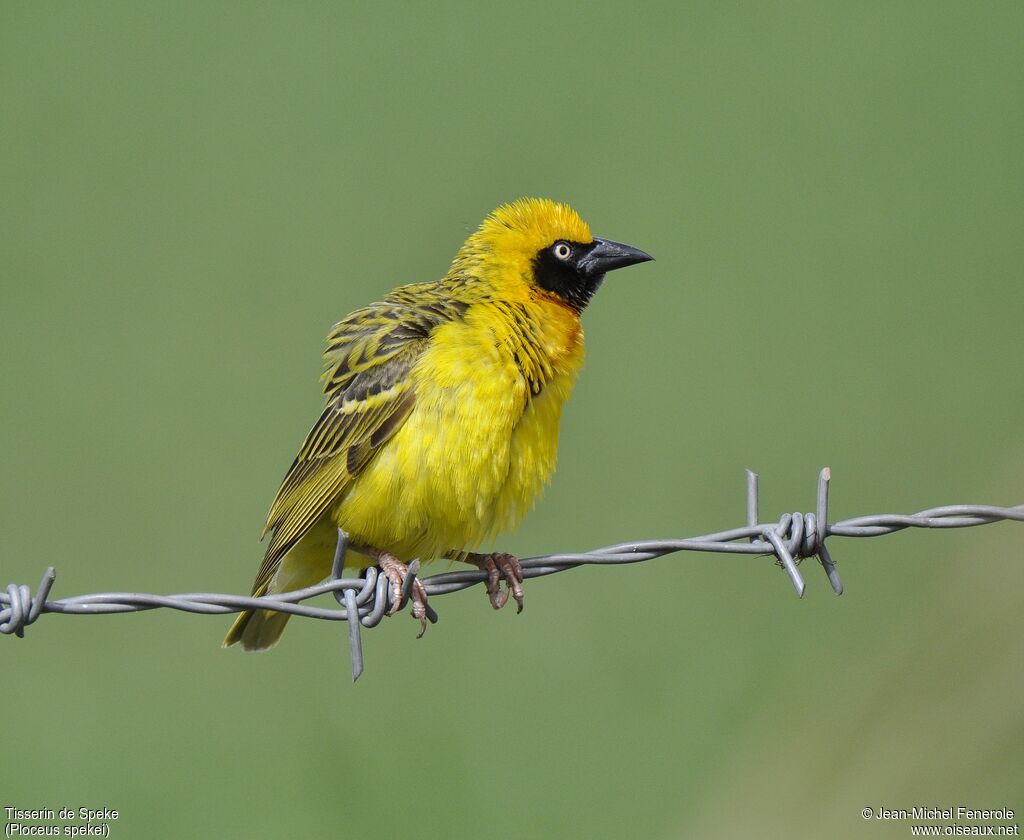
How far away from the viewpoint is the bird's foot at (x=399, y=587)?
17.9ft

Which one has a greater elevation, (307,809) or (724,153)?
(724,153)

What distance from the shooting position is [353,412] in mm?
5980

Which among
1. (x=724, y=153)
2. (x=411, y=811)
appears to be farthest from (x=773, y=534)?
(x=724, y=153)

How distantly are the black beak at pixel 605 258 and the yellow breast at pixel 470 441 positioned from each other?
0.44m

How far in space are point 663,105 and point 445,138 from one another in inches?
69.5

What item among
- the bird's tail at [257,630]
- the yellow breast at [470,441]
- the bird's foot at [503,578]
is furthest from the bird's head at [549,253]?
the bird's tail at [257,630]

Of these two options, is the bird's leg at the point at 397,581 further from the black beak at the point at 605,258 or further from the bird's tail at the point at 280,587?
the black beak at the point at 605,258

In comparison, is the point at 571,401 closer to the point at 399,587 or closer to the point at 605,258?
the point at 605,258

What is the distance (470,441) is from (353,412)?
1.70 feet

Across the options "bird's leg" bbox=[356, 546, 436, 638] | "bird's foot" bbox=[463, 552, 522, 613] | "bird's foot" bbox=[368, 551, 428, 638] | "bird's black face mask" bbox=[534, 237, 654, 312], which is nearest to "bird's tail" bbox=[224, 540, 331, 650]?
"bird's leg" bbox=[356, 546, 436, 638]

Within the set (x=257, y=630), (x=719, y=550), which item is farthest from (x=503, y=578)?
(x=719, y=550)

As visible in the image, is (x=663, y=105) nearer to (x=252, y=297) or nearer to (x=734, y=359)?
(x=734, y=359)

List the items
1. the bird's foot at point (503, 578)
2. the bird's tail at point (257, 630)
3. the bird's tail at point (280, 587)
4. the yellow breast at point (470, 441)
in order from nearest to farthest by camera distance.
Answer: the yellow breast at point (470, 441), the bird's foot at point (503, 578), the bird's tail at point (280, 587), the bird's tail at point (257, 630)

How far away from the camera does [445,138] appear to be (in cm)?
1151
